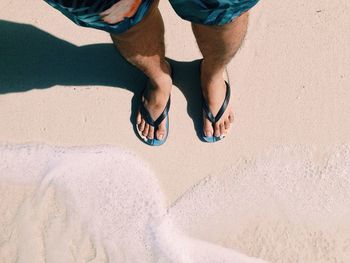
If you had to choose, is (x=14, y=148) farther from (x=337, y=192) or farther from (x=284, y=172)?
(x=337, y=192)

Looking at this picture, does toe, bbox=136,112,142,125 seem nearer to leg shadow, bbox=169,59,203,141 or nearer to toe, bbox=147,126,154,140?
toe, bbox=147,126,154,140

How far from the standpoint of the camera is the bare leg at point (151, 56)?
1.35 meters

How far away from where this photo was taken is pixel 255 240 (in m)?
1.83

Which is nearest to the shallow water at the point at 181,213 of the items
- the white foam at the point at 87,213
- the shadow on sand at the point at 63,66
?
the white foam at the point at 87,213

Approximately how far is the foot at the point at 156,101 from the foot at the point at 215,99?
146 millimetres

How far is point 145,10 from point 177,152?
2.76ft

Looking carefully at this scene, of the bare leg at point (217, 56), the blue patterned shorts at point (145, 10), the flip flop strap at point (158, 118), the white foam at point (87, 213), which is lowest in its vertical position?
the white foam at point (87, 213)

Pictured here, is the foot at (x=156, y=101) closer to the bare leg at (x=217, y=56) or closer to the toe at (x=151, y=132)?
the toe at (x=151, y=132)

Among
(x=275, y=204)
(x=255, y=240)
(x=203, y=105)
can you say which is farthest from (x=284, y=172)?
(x=203, y=105)

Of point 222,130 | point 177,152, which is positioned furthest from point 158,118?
point 222,130

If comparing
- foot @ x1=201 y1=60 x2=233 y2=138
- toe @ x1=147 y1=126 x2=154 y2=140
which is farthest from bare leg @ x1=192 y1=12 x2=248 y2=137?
toe @ x1=147 y1=126 x2=154 y2=140

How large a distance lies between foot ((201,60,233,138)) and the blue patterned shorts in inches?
21.2

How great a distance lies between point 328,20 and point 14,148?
1.47 meters

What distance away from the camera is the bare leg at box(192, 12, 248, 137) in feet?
4.37
